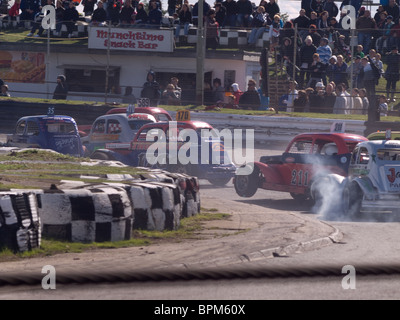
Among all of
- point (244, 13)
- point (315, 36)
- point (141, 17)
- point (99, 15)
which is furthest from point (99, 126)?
point (99, 15)

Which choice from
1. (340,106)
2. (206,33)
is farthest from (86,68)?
(340,106)

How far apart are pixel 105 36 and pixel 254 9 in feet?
19.0

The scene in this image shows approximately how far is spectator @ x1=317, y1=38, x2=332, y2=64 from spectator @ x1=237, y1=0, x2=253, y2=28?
14.4ft

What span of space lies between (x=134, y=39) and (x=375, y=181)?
59.0 feet

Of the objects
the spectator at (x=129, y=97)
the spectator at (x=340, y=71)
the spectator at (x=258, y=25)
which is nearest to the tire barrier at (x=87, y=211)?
the spectator at (x=340, y=71)

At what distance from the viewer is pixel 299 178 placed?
14156 mm

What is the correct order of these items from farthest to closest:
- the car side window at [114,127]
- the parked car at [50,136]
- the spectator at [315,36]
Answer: the spectator at [315,36] < the car side window at [114,127] < the parked car at [50,136]

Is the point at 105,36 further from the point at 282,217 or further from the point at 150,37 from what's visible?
the point at 282,217

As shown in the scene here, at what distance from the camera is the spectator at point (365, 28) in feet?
80.2

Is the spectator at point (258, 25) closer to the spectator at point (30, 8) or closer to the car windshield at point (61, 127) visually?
the spectator at point (30, 8)

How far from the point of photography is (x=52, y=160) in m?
12.9

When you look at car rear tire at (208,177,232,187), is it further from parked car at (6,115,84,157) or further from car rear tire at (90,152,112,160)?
parked car at (6,115,84,157)

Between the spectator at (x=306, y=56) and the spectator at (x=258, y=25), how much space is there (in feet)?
11.1

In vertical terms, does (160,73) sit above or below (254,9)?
below
